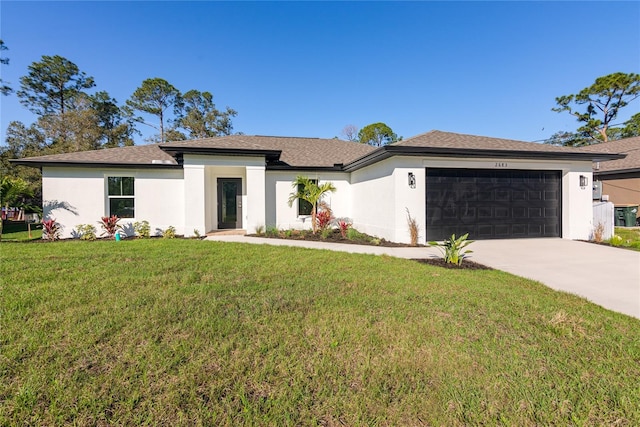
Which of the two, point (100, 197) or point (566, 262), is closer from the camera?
point (566, 262)

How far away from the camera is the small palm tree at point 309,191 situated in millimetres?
11133

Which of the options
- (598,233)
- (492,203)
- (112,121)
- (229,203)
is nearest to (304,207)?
(229,203)

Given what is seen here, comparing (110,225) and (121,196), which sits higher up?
(121,196)

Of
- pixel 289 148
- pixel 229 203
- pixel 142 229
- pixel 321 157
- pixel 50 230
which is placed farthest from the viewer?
pixel 289 148

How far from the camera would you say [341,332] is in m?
3.15

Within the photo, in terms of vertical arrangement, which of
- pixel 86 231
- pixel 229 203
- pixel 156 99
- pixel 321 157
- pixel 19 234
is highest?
pixel 156 99

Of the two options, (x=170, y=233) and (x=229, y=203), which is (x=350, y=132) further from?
(x=170, y=233)

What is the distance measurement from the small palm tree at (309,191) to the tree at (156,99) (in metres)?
27.6

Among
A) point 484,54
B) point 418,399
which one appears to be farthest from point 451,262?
point 484,54

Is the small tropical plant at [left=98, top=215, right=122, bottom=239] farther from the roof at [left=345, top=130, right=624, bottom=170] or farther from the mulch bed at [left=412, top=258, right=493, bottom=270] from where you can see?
the mulch bed at [left=412, top=258, right=493, bottom=270]

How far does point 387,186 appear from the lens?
388 inches

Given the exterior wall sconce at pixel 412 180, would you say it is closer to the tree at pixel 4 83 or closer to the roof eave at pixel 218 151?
the roof eave at pixel 218 151

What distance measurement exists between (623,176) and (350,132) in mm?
30461

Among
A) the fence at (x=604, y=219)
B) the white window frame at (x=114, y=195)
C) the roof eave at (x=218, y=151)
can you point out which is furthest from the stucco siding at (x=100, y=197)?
the fence at (x=604, y=219)
